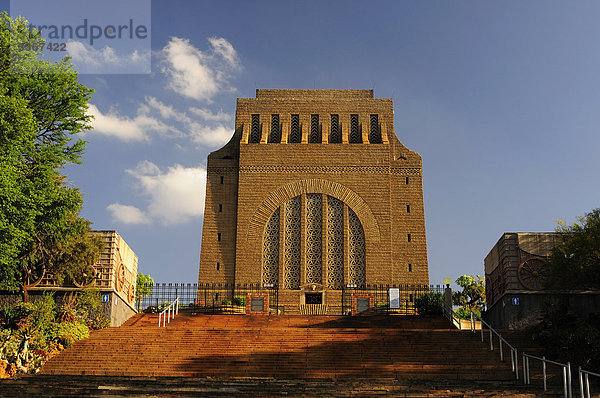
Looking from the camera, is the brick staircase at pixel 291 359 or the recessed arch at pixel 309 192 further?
the recessed arch at pixel 309 192

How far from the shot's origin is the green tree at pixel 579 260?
22.8 metres

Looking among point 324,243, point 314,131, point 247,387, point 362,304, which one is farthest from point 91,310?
point 314,131

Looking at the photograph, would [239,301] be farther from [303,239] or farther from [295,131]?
[295,131]

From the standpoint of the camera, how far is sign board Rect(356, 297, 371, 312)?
124 ft

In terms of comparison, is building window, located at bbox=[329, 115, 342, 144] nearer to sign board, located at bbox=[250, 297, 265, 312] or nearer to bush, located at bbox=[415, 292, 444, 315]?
sign board, located at bbox=[250, 297, 265, 312]

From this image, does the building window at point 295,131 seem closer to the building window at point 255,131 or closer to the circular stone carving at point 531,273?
the building window at point 255,131


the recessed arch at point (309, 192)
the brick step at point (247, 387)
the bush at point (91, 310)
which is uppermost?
the recessed arch at point (309, 192)

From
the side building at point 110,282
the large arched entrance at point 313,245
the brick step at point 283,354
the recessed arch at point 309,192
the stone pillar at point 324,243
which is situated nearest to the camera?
the brick step at point 283,354

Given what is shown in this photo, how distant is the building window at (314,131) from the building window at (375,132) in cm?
306

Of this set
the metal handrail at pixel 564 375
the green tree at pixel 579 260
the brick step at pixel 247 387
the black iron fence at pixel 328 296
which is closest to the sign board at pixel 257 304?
the black iron fence at pixel 328 296

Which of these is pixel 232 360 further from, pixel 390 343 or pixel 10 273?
pixel 10 273

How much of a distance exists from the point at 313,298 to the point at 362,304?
9.72 feet

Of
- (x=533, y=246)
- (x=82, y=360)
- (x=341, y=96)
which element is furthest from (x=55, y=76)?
(x=341, y=96)

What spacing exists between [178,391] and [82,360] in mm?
5972
